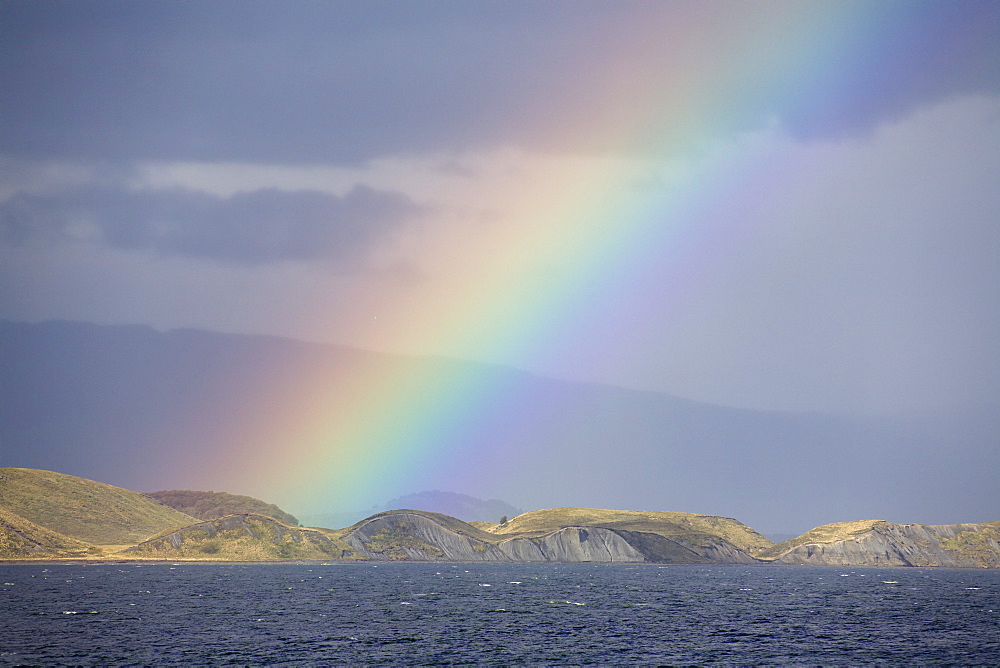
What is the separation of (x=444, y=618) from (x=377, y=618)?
10.7m

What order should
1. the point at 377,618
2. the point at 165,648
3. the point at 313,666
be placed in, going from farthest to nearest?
the point at 377,618
the point at 165,648
the point at 313,666

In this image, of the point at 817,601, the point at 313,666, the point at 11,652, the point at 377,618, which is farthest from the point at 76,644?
the point at 817,601

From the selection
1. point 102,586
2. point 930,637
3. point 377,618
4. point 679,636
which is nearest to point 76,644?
point 377,618

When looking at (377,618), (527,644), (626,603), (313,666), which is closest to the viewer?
(313,666)

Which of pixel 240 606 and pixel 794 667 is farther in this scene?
pixel 240 606

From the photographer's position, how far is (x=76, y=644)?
9944 cm

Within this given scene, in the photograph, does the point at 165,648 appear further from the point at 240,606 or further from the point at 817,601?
the point at 817,601

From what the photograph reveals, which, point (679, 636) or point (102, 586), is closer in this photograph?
point (679, 636)

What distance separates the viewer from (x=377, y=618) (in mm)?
134625

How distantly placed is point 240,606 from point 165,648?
5250cm

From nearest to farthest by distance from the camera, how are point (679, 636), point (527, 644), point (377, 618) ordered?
point (527, 644) < point (679, 636) < point (377, 618)

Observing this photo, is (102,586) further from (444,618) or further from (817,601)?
(817,601)

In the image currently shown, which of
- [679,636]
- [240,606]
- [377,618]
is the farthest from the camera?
[240,606]

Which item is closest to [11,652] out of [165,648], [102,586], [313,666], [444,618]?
[165,648]
